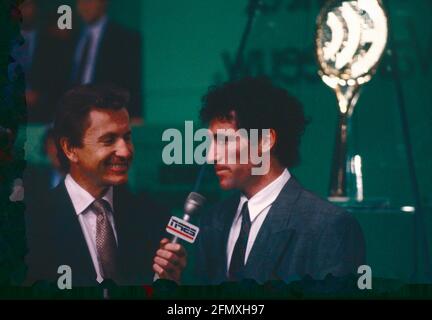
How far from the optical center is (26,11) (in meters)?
4.87

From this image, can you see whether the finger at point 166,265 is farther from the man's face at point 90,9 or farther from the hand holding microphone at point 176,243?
the man's face at point 90,9

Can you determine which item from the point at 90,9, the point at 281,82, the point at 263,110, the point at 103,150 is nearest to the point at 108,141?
the point at 103,150

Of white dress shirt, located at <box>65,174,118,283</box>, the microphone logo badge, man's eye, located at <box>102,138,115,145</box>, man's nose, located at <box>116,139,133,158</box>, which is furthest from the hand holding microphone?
man's eye, located at <box>102,138,115,145</box>

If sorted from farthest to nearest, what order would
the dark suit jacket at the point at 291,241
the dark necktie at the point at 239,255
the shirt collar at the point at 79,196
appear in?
1. the shirt collar at the point at 79,196
2. the dark necktie at the point at 239,255
3. the dark suit jacket at the point at 291,241

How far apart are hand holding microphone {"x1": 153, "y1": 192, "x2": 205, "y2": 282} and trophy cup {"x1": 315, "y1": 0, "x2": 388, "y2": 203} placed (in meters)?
0.69

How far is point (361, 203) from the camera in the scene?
4.71 m

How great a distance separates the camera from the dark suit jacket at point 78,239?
4828 millimetres

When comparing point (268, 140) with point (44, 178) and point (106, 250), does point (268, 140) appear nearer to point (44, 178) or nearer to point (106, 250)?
point (106, 250)

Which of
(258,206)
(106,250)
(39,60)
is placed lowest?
(106,250)

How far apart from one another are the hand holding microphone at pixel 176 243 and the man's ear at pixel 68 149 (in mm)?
597

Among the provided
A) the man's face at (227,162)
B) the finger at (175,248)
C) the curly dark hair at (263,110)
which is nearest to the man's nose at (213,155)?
the man's face at (227,162)

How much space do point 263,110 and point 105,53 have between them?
848mm

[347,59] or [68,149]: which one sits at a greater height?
[347,59]

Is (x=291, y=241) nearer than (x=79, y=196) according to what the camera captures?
Yes
